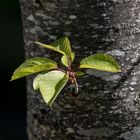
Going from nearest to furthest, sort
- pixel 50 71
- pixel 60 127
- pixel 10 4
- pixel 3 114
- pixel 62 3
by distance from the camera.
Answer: pixel 50 71, pixel 62 3, pixel 60 127, pixel 10 4, pixel 3 114

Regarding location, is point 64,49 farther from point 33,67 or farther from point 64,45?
point 33,67

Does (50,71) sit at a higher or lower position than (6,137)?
higher

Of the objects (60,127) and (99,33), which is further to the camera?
(60,127)

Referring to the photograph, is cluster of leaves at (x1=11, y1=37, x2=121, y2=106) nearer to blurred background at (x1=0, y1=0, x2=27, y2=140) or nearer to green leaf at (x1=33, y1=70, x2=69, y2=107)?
green leaf at (x1=33, y1=70, x2=69, y2=107)

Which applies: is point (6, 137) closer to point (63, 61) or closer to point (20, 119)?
point (20, 119)

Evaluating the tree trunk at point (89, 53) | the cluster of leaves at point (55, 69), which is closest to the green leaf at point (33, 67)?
the cluster of leaves at point (55, 69)

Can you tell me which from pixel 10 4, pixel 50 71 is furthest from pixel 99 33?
pixel 10 4

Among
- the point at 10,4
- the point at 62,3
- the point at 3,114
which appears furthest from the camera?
the point at 3,114
